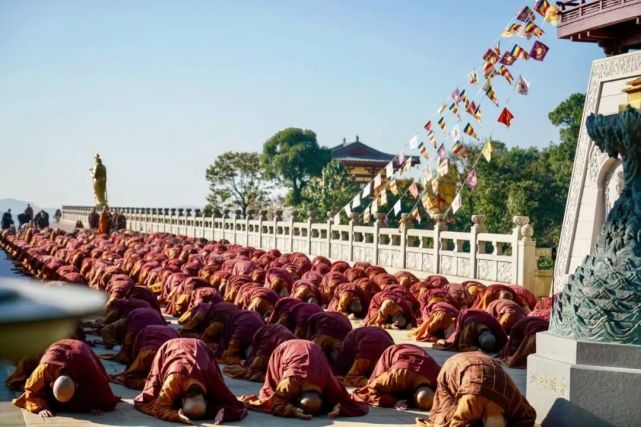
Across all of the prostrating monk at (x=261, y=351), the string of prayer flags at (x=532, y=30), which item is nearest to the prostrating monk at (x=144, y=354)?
the prostrating monk at (x=261, y=351)

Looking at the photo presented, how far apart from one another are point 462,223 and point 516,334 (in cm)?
3272

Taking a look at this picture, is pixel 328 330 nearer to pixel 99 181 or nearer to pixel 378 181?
pixel 378 181

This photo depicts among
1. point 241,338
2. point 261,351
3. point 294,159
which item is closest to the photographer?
point 261,351

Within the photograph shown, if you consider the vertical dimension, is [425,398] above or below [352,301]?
below

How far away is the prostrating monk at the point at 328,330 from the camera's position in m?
14.8

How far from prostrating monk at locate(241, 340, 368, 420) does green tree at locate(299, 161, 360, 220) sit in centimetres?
4225

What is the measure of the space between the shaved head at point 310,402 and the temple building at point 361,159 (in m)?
60.3

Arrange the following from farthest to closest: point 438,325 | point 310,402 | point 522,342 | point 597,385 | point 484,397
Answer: point 438,325
point 522,342
point 310,402
point 484,397
point 597,385

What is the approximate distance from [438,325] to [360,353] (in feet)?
17.7

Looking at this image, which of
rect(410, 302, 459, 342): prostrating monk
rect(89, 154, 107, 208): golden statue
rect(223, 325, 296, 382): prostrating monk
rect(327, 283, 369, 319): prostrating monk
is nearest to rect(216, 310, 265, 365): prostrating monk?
rect(223, 325, 296, 382): prostrating monk

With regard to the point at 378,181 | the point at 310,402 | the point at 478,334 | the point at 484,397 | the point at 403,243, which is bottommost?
the point at 310,402

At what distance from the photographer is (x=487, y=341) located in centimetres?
1722

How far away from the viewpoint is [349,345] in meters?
14.2

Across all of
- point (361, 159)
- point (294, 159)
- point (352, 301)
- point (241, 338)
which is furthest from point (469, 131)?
point (361, 159)
